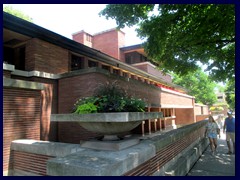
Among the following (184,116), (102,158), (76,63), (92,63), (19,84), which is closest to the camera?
(102,158)

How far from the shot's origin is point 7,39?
8.85 m

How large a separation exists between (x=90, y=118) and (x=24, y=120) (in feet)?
8.85

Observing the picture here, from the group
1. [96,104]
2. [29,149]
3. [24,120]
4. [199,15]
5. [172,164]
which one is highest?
[199,15]

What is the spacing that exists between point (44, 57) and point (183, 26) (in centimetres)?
551

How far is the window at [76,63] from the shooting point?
416 inches

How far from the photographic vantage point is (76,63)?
10.8 m

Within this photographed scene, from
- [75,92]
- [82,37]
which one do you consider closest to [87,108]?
[75,92]

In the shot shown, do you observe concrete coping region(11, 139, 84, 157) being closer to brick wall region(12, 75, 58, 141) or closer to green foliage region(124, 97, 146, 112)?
green foliage region(124, 97, 146, 112)

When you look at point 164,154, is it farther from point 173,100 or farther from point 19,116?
point 173,100

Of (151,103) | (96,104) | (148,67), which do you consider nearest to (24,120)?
(96,104)

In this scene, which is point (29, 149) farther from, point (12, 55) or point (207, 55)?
point (207, 55)

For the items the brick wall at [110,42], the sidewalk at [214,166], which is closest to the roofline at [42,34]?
the sidewalk at [214,166]

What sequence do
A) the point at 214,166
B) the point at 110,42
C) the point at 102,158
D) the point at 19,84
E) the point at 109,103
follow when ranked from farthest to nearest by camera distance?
1. the point at 110,42
2. the point at 214,166
3. the point at 19,84
4. the point at 109,103
5. the point at 102,158

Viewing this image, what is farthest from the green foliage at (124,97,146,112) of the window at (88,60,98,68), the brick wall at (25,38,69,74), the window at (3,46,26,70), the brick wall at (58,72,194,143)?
the window at (88,60,98,68)
